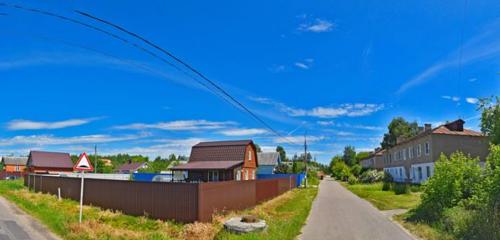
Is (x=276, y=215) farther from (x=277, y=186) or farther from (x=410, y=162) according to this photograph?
(x=410, y=162)

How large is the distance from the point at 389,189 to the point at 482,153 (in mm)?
8923

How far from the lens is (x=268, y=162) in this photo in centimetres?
6950

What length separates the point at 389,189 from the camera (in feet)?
121

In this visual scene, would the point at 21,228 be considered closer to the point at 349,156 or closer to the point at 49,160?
the point at 49,160

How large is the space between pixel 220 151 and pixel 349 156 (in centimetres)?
9145

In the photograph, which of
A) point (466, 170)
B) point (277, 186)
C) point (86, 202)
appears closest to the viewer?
point (466, 170)

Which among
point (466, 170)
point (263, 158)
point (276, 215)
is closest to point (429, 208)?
point (466, 170)

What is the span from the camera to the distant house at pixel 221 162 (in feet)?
124

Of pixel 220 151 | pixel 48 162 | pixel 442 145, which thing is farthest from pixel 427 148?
pixel 48 162

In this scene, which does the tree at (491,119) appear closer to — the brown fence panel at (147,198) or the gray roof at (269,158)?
the brown fence panel at (147,198)

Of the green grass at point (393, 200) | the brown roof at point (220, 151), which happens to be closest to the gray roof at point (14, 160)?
the brown roof at point (220, 151)

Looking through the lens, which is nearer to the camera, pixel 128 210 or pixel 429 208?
pixel 429 208

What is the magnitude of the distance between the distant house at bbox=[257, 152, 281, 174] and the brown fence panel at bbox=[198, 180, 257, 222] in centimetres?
4794

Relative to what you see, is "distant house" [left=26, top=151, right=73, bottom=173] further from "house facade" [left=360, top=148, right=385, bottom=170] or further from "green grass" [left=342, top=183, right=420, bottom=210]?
"house facade" [left=360, top=148, right=385, bottom=170]
